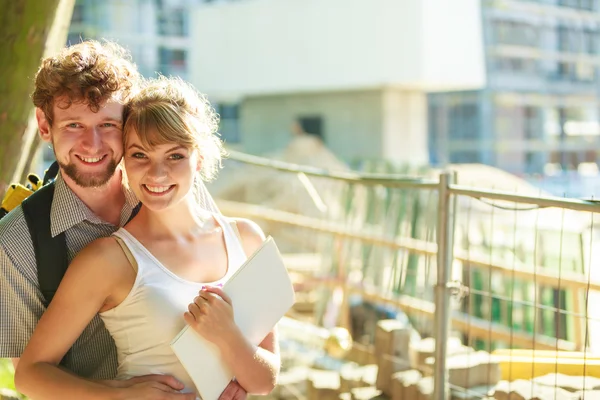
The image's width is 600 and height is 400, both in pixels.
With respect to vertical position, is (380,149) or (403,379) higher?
(380,149)

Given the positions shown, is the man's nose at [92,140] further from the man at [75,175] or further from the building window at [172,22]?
the building window at [172,22]

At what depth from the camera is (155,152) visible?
1405 mm

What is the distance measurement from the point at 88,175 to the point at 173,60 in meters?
19.2

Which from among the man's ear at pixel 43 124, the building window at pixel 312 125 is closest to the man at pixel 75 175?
the man's ear at pixel 43 124

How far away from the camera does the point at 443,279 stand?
2.39 metres

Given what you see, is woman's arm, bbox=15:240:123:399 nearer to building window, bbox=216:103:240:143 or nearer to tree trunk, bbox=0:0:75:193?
tree trunk, bbox=0:0:75:193

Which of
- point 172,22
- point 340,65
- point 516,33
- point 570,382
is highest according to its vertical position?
point 172,22

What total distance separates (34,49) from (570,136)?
17.7 meters

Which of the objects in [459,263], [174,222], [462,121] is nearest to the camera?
[174,222]

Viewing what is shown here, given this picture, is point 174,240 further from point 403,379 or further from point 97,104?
point 403,379

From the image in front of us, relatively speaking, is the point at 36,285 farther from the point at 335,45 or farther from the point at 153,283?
the point at 335,45

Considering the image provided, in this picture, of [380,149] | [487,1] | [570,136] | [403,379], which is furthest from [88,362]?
[570,136]

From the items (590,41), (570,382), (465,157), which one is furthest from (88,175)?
(590,41)

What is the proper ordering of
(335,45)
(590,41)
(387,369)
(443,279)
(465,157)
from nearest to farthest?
1. (443,279)
2. (387,369)
3. (335,45)
4. (465,157)
5. (590,41)
